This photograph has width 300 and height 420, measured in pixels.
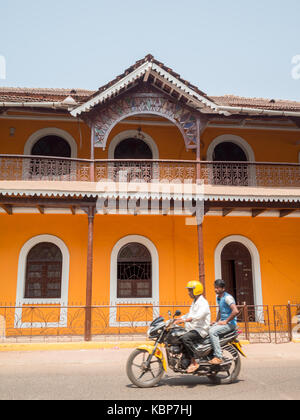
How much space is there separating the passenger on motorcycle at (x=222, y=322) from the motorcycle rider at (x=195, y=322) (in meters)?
0.14

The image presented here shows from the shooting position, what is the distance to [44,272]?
1075 cm

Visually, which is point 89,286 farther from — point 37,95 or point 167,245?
point 37,95

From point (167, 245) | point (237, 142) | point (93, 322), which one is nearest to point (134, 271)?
point (167, 245)

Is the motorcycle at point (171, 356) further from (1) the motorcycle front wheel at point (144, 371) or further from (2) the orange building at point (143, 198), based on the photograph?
(2) the orange building at point (143, 198)

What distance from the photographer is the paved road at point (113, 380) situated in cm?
448

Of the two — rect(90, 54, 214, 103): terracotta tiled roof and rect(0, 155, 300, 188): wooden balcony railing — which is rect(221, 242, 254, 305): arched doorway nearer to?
rect(0, 155, 300, 188): wooden balcony railing

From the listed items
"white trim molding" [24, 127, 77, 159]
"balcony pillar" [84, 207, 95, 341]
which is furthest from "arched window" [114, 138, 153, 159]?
"balcony pillar" [84, 207, 95, 341]

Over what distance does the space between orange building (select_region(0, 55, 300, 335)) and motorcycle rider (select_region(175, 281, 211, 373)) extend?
174 inches

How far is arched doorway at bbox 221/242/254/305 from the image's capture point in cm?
1137

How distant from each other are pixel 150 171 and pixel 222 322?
612 cm

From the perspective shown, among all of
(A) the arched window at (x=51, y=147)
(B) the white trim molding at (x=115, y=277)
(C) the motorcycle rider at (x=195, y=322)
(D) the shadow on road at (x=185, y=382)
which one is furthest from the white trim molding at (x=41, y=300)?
(C) the motorcycle rider at (x=195, y=322)

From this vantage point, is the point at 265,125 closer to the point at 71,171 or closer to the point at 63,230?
the point at 71,171
